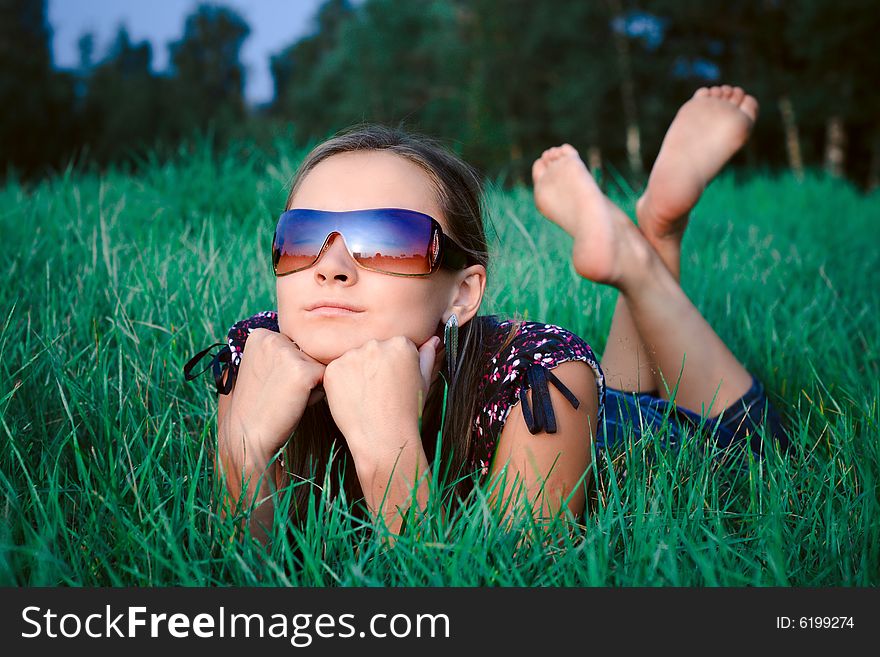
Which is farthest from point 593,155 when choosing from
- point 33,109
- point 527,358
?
point 527,358

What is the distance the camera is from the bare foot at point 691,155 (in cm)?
222

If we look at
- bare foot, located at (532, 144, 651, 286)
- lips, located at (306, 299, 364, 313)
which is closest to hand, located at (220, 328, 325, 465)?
lips, located at (306, 299, 364, 313)

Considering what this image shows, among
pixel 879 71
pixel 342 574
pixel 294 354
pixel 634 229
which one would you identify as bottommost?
pixel 342 574

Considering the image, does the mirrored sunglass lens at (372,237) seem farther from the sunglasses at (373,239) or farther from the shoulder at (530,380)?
the shoulder at (530,380)

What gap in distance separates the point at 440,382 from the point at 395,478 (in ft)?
1.12

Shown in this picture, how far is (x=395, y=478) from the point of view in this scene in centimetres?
124

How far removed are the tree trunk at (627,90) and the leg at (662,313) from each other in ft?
58.7

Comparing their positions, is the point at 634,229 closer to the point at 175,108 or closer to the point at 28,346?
the point at 28,346

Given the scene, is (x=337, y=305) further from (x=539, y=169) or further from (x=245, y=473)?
(x=539, y=169)

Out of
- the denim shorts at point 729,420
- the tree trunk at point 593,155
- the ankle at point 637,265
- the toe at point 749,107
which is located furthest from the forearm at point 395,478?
the tree trunk at point 593,155

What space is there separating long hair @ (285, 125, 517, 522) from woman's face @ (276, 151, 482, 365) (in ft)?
0.16

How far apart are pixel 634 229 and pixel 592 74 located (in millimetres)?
20093

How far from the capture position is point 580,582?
3.60 ft

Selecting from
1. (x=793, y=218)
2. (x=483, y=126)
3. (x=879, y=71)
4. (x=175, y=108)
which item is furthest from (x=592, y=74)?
(x=175, y=108)
